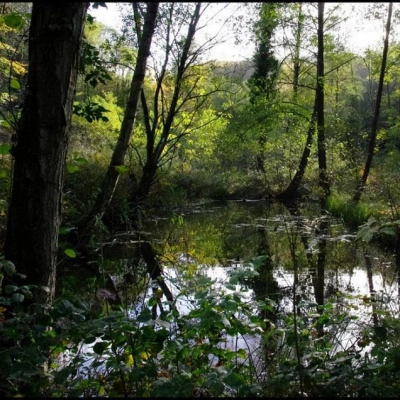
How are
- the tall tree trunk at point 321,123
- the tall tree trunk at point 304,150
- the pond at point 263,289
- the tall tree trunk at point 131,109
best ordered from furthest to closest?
the tall tree trunk at point 304,150 → the tall tree trunk at point 321,123 → the tall tree trunk at point 131,109 → the pond at point 263,289

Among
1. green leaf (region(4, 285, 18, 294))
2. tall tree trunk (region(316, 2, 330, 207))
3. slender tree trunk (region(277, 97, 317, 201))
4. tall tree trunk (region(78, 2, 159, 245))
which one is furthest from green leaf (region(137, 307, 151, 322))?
slender tree trunk (region(277, 97, 317, 201))

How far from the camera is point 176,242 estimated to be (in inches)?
343

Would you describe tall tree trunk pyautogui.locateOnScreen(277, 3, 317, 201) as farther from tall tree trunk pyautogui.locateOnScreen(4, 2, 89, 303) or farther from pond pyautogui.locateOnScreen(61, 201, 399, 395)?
tall tree trunk pyautogui.locateOnScreen(4, 2, 89, 303)

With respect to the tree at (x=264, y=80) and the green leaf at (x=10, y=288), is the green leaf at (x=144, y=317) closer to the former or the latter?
the green leaf at (x=10, y=288)

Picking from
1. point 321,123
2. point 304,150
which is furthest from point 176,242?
point 304,150

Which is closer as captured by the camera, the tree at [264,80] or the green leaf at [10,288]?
the green leaf at [10,288]

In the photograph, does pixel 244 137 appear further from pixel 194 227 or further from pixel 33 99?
pixel 33 99

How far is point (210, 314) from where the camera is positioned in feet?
6.10

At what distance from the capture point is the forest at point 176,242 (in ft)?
6.07

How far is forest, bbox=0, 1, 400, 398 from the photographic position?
1851mm

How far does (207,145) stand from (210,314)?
1886 centimetres

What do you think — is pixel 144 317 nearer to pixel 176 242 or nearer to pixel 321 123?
pixel 176 242

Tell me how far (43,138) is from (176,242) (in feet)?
22.6

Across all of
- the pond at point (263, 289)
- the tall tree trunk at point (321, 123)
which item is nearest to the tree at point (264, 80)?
the tall tree trunk at point (321, 123)
